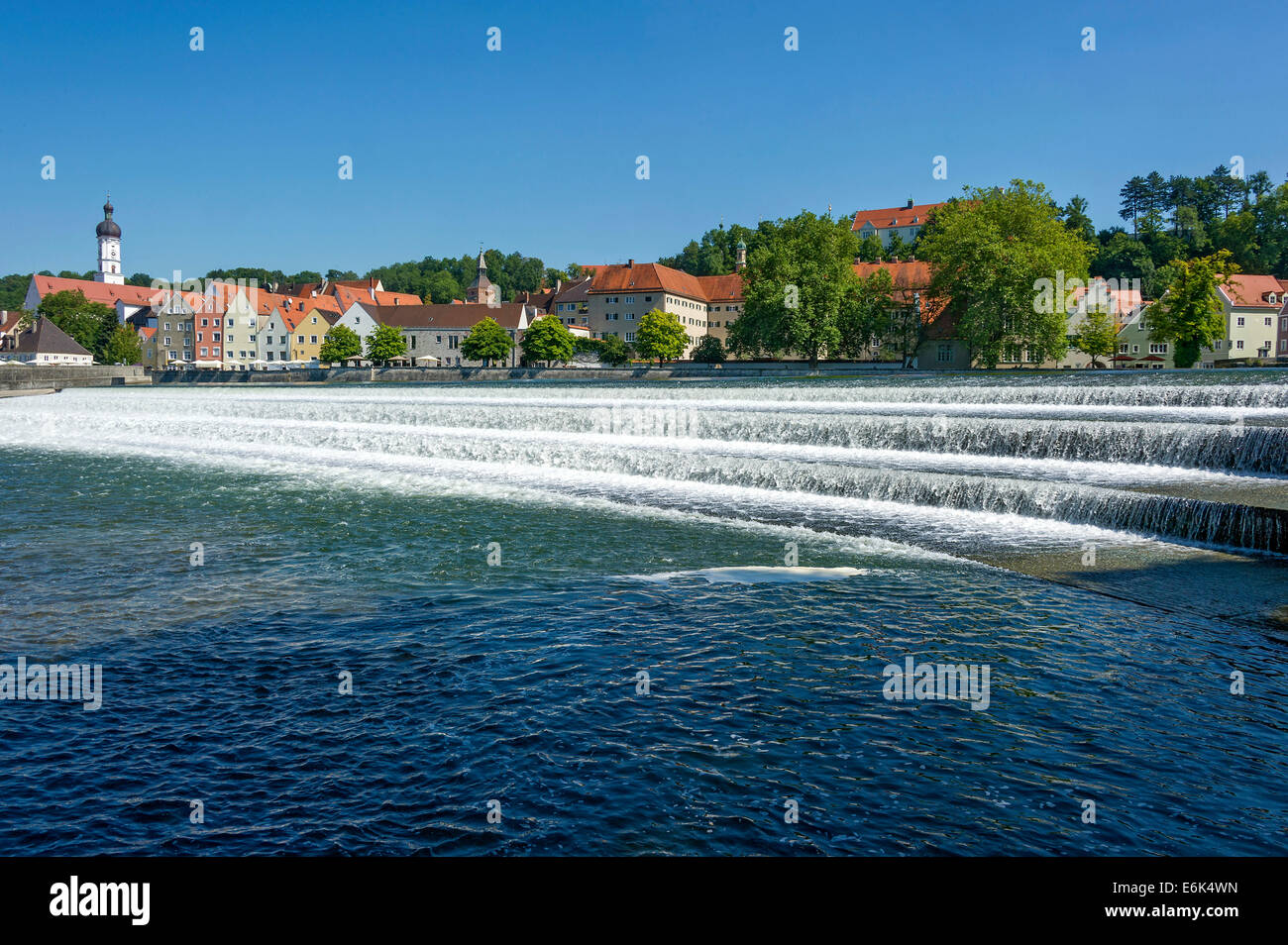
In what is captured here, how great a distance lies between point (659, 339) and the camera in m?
93.8

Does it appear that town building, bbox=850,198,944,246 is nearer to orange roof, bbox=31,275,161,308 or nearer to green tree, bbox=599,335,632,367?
green tree, bbox=599,335,632,367

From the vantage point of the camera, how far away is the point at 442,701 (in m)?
6.79

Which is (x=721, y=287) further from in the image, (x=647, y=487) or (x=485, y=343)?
(x=647, y=487)

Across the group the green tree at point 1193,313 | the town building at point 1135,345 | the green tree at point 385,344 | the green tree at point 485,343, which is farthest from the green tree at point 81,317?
the green tree at point 1193,313

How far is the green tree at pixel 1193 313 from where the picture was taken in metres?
56.9

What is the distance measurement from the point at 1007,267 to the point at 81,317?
108368mm

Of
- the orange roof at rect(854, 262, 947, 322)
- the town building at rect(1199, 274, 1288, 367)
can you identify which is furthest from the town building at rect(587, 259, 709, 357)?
the town building at rect(1199, 274, 1288, 367)

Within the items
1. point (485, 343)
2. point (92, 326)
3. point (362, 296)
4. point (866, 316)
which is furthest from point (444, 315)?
point (866, 316)

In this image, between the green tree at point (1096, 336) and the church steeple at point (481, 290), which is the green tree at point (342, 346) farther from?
the green tree at point (1096, 336)

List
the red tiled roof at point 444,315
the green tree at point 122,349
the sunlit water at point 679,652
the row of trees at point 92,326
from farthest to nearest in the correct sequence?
the row of trees at point 92,326 → the red tiled roof at point 444,315 → the green tree at point 122,349 → the sunlit water at point 679,652

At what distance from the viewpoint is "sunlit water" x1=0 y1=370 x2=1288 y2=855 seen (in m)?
5.12

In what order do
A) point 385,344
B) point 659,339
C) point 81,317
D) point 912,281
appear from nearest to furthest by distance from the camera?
point 912,281
point 659,339
point 385,344
point 81,317

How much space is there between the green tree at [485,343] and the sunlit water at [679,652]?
253 ft

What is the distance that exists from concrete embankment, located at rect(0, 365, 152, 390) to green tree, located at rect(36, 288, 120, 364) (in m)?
45.7
